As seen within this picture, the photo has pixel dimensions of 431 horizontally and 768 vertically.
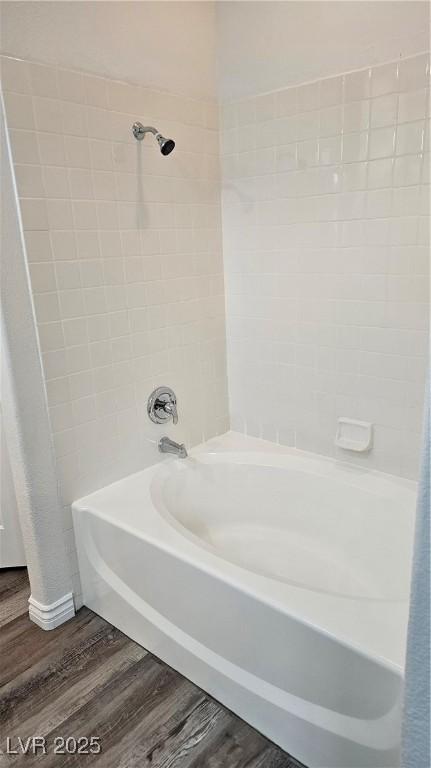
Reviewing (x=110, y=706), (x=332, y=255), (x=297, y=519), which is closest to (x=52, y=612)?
(x=110, y=706)

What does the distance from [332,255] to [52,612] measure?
5.66 ft

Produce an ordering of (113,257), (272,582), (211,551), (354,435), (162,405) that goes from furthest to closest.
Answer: (162,405) → (354,435) → (113,257) → (211,551) → (272,582)

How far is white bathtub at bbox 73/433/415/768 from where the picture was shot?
124 centimetres

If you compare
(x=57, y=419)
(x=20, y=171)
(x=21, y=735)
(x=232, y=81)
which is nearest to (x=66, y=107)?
(x=20, y=171)

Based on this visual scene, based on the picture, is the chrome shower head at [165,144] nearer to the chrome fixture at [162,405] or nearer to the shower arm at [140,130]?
the shower arm at [140,130]

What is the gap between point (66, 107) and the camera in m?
1.64

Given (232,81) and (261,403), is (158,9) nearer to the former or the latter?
(232,81)

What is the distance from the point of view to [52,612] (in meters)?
1.91

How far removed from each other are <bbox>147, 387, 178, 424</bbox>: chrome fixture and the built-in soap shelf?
2.25 ft

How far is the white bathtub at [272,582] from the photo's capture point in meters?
1.24

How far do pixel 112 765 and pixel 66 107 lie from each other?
6.53ft

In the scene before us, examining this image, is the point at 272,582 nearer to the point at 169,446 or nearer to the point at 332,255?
the point at 169,446
